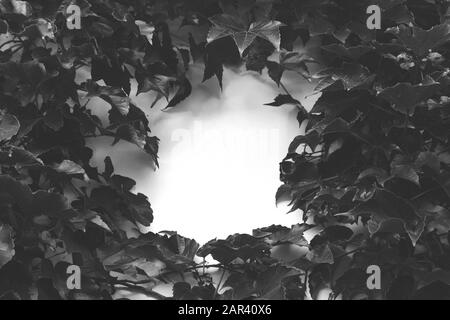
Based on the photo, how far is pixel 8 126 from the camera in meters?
1.68

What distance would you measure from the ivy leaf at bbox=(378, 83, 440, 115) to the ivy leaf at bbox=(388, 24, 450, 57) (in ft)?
0.32

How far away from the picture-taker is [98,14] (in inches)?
74.5

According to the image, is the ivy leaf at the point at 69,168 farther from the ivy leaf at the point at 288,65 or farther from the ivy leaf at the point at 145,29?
the ivy leaf at the point at 288,65

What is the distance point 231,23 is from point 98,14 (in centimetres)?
30

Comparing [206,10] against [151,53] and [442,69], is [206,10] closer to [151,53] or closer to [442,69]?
[151,53]

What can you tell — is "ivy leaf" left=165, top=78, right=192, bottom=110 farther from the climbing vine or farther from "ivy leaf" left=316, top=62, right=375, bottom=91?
"ivy leaf" left=316, top=62, right=375, bottom=91

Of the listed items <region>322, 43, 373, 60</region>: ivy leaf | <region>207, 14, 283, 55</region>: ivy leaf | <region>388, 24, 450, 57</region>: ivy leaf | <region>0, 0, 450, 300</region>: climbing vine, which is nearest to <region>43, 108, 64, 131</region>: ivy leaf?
<region>0, 0, 450, 300</region>: climbing vine

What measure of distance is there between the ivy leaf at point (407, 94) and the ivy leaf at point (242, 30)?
0.83ft

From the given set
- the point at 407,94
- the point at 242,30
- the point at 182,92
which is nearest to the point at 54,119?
the point at 182,92

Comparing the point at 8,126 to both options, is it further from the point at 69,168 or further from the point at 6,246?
the point at 6,246

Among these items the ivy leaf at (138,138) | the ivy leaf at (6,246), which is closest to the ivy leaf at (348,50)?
the ivy leaf at (138,138)

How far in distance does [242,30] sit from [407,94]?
367 mm

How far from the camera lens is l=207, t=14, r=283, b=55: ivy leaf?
1.78 m

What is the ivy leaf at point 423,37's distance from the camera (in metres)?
1.71
